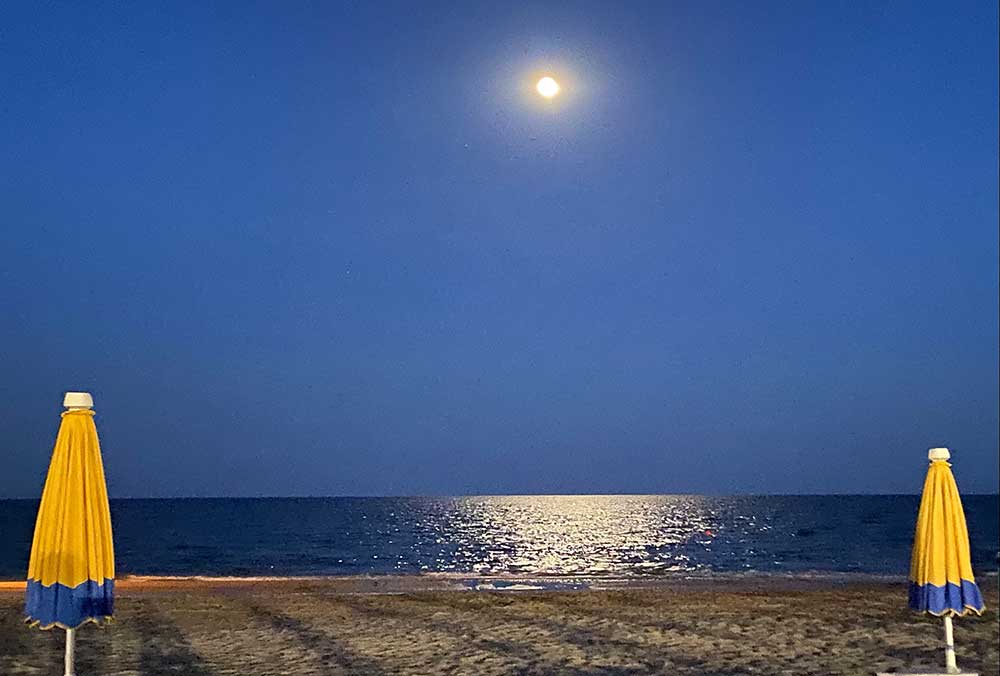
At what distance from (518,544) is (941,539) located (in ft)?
141

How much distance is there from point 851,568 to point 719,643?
30512 mm

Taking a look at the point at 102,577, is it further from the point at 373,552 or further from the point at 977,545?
the point at 977,545

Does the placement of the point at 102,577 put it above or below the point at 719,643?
above

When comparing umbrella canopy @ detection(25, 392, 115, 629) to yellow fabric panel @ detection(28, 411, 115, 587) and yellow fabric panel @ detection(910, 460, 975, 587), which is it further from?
yellow fabric panel @ detection(910, 460, 975, 587)

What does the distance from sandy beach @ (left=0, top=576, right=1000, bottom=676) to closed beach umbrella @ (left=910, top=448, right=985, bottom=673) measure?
3.47 feet

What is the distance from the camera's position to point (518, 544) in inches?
1948

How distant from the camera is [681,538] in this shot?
53938 mm

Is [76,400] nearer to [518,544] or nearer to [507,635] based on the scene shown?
[507,635]

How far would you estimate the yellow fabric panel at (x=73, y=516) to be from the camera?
601 cm

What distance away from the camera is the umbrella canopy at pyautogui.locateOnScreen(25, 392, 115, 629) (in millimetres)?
6000

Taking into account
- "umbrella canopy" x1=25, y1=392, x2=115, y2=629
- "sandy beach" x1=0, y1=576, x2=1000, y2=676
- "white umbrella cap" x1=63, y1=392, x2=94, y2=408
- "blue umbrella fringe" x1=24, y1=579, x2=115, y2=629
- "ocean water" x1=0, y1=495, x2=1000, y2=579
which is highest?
"white umbrella cap" x1=63, y1=392, x2=94, y2=408

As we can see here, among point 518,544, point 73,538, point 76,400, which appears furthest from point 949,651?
point 518,544

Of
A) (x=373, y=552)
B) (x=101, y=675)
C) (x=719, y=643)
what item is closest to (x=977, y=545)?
(x=373, y=552)

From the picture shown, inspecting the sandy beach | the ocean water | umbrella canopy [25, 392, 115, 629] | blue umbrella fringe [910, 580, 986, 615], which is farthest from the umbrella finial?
the ocean water
